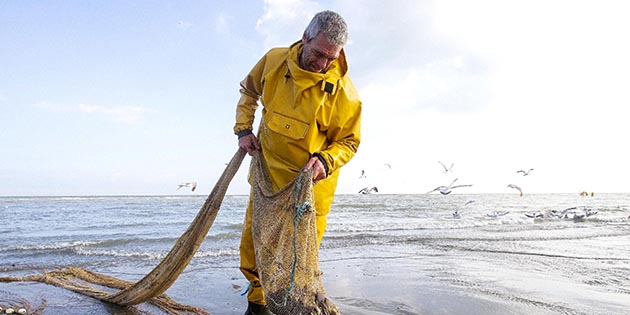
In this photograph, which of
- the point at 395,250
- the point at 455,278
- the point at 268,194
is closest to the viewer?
the point at 268,194

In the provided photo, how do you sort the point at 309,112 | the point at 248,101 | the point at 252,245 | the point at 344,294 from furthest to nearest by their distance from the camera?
the point at 344,294 → the point at 248,101 → the point at 252,245 → the point at 309,112

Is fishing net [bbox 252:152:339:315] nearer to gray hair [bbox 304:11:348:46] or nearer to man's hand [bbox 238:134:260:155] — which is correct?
man's hand [bbox 238:134:260:155]

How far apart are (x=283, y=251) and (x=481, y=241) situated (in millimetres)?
8964

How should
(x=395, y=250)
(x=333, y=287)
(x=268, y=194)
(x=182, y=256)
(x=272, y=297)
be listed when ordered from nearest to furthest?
(x=272, y=297)
(x=268, y=194)
(x=182, y=256)
(x=333, y=287)
(x=395, y=250)

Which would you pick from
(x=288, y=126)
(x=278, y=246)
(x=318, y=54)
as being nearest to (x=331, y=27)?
(x=318, y=54)

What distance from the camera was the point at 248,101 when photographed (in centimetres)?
339

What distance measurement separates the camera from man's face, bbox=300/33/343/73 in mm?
2673

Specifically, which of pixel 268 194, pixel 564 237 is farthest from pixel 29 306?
pixel 564 237

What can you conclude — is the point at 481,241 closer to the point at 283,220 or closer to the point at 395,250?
the point at 395,250

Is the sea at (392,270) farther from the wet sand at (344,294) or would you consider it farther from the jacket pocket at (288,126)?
the jacket pocket at (288,126)

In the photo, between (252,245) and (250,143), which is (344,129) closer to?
(250,143)

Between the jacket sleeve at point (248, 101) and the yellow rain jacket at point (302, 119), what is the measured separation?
0.01m

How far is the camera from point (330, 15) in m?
2.69

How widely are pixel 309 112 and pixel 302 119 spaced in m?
0.07
